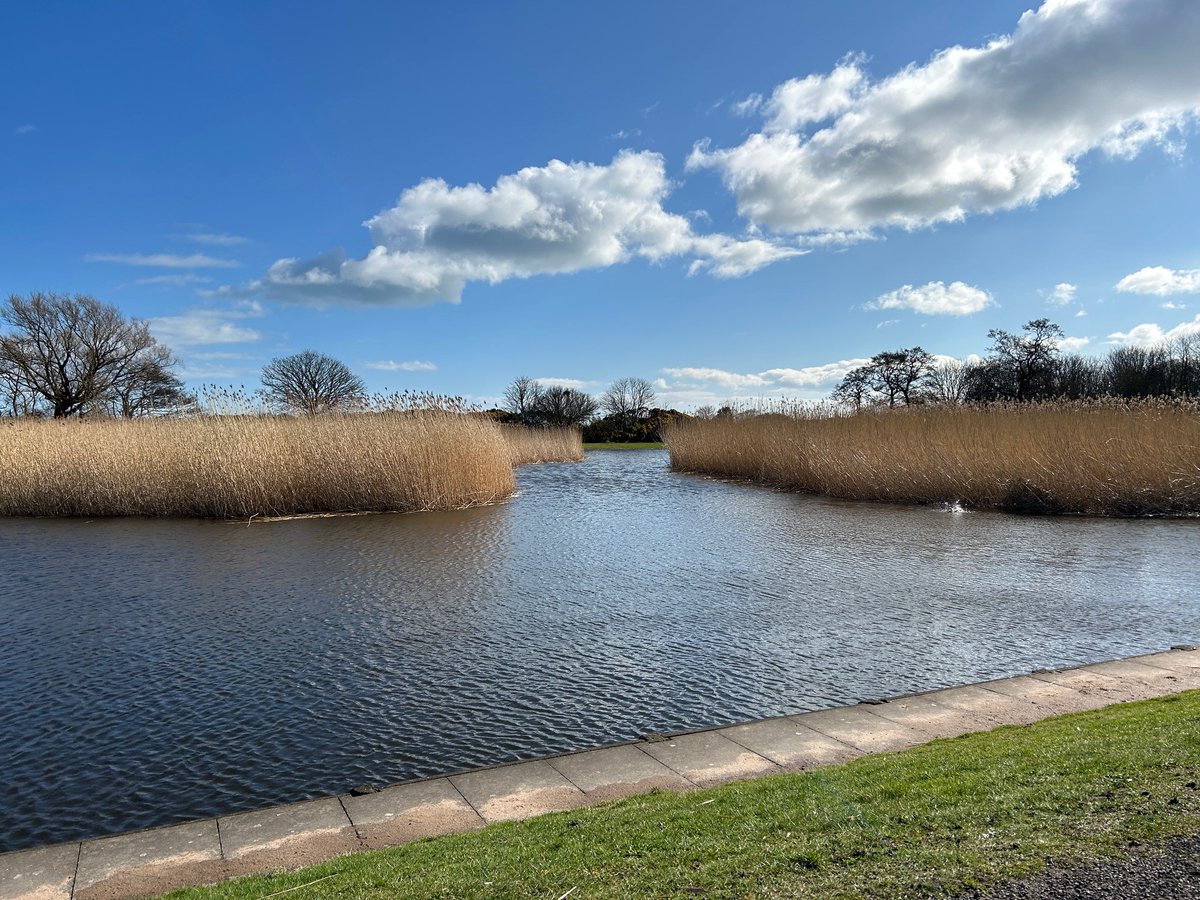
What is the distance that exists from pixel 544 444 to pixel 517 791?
32070mm

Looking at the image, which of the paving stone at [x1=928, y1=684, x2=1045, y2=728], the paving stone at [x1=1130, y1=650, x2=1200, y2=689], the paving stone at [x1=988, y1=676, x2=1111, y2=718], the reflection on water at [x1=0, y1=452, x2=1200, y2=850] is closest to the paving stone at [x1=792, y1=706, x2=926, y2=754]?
the reflection on water at [x1=0, y1=452, x2=1200, y2=850]

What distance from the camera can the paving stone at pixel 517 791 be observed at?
3.39 metres

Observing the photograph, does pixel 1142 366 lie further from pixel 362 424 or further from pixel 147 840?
pixel 147 840

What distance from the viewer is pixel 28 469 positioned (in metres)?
16.8

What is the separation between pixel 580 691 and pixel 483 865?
8.27 feet

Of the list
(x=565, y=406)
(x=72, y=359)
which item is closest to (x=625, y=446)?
(x=565, y=406)

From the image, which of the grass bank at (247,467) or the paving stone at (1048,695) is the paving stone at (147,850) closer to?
the paving stone at (1048,695)

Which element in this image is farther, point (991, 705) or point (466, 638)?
point (466, 638)

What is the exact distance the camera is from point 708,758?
12.7ft

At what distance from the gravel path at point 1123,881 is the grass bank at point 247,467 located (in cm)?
1472

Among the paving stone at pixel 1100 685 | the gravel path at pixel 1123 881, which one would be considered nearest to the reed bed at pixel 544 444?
the paving stone at pixel 1100 685

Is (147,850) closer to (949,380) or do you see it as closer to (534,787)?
(534,787)

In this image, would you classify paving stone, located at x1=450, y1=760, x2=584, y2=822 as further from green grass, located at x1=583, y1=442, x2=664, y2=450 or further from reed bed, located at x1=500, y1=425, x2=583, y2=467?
green grass, located at x1=583, y1=442, x2=664, y2=450

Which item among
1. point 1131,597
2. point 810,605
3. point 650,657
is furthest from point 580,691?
point 1131,597
